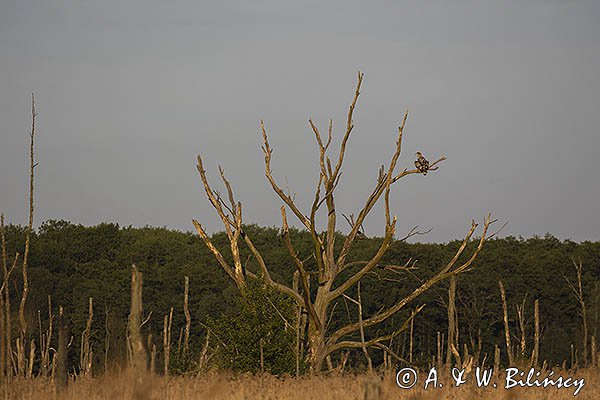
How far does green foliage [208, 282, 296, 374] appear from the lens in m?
18.8

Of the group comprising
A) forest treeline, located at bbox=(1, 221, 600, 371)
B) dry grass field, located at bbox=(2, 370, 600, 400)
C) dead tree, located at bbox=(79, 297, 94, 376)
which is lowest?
dry grass field, located at bbox=(2, 370, 600, 400)

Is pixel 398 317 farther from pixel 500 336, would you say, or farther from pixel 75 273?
pixel 75 273

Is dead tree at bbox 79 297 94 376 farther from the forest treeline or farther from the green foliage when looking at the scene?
the forest treeline

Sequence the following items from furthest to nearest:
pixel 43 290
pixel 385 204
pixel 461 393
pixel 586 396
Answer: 1. pixel 43 290
2. pixel 385 204
3. pixel 586 396
4. pixel 461 393

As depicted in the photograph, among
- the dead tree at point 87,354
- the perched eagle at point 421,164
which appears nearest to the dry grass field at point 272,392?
the dead tree at point 87,354

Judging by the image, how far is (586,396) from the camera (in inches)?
407

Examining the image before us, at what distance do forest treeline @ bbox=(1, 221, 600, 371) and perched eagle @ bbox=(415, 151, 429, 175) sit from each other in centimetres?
1647

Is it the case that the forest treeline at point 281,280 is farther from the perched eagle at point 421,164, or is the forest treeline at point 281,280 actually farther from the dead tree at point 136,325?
the dead tree at point 136,325

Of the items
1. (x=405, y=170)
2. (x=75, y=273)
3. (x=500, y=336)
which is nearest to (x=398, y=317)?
(x=500, y=336)

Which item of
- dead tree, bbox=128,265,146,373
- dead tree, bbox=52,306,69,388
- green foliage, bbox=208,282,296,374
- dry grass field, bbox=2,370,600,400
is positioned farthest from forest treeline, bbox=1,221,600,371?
dead tree, bbox=128,265,146,373

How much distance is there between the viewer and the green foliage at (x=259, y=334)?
61.6 ft

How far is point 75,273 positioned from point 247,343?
2780 centimetres

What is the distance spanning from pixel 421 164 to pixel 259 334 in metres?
7.27

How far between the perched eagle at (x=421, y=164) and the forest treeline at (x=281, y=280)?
1647cm
